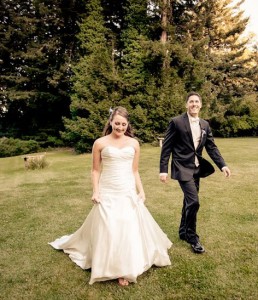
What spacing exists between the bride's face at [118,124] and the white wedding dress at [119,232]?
0.24 meters

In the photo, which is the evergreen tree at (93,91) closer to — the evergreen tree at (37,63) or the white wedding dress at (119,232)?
the evergreen tree at (37,63)

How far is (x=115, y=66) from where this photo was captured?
2386cm

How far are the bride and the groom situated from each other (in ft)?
1.69

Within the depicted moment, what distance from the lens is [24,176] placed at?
12242 millimetres

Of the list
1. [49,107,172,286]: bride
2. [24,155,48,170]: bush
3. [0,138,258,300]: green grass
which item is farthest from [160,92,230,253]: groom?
[24,155,48,170]: bush

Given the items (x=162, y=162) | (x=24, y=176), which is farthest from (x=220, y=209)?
(x=24, y=176)

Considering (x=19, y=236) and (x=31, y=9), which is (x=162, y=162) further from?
(x=31, y=9)

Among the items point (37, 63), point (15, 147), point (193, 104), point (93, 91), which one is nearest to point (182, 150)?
point (193, 104)

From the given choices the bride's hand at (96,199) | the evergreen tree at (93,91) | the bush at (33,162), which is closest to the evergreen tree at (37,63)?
the evergreen tree at (93,91)

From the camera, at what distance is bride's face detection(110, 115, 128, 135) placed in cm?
406

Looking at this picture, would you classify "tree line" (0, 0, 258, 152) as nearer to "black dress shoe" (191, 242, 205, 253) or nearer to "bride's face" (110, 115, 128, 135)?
"black dress shoe" (191, 242, 205, 253)

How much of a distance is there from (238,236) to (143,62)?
19.2 m

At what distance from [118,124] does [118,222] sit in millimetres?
1248

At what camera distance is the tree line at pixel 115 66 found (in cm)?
2167
